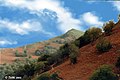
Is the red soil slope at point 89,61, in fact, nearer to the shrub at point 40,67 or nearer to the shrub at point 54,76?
the shrub at point 54,76

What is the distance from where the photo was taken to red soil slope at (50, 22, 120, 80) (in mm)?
51112

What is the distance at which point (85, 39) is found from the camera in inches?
2709

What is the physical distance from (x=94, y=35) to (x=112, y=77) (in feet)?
74.6

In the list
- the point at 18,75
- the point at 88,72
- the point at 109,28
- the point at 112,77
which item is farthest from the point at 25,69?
the point at 112,77

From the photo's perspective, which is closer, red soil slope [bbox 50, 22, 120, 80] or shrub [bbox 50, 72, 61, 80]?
red soil slope [bbox 50, 22, 120, 80]

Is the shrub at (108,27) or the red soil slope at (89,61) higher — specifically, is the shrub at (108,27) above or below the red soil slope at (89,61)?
above

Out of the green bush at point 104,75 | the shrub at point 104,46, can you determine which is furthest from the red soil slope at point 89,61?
the green bush at point 104,75

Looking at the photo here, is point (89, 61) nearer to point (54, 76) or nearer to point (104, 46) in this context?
point (104, 46)

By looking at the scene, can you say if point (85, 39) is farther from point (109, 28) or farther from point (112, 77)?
point (112, 77)

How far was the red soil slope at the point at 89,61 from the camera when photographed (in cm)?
5111

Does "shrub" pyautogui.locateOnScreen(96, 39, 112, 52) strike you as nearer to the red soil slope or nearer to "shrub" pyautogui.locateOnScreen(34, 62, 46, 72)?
the red soil slope

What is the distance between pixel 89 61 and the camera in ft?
181

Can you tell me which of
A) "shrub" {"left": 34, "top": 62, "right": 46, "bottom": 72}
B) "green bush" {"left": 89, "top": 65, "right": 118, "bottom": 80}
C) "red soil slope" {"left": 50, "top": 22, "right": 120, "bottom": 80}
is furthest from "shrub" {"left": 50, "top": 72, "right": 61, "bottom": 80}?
"shrub" {"left": 34, "top": 62, "right": 46, "bottom": 72}

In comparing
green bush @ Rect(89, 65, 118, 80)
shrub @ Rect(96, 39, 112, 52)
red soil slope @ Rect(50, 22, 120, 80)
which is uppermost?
shrub @ Rect(96, 39, 112, 52)
